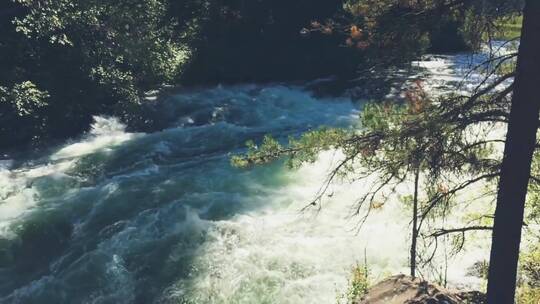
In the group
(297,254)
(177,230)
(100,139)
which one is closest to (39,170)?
(100,139)

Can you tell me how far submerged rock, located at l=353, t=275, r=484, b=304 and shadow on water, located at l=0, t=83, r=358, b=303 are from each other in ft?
15.2

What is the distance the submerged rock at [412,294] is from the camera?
7.61 metres

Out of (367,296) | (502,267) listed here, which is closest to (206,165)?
(367,296)

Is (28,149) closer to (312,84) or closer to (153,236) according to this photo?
(153,236)

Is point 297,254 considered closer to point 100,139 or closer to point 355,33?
point 355,33

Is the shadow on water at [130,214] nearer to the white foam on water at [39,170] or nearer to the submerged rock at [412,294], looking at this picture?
the white foam on water at [39,170]

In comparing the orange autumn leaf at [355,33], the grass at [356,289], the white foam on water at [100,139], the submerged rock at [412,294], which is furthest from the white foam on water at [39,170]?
the orange autumn leaf at [355,33]

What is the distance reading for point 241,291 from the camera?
34.8ft

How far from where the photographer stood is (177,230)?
42.3 ft

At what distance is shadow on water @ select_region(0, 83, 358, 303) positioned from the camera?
11.1 metres

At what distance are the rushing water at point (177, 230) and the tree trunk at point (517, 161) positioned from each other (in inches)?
173

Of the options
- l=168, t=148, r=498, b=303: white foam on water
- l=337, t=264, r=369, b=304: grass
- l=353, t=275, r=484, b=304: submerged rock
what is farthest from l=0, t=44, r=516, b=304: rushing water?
l=353, t=275, r=484, b=304: submerged rock

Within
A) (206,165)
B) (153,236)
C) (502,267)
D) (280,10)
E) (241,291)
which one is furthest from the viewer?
(280,10)

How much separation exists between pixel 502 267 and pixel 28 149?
52.7 ft
